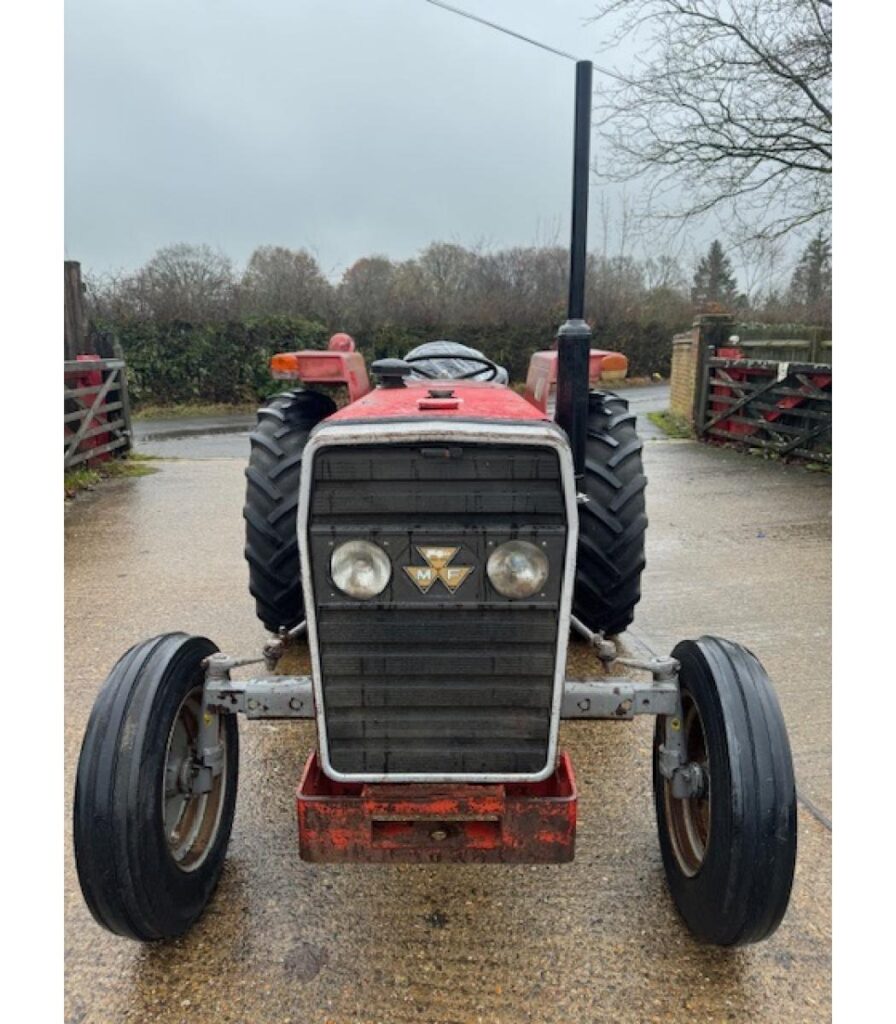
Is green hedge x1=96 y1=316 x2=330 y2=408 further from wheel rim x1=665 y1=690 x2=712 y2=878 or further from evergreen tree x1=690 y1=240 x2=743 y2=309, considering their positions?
evergreen tree x1=690 y1=240 x2=743 y2=309

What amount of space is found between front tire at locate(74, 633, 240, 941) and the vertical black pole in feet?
3.79

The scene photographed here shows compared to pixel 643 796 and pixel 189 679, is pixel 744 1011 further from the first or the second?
pixel 189 679

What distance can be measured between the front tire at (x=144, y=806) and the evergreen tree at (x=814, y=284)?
11574 mm

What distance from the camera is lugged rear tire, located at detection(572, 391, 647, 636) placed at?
10.3 ft

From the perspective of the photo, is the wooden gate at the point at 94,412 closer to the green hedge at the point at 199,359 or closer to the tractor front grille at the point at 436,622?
the tractor front grille at the point at 436,622

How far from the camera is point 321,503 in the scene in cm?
175

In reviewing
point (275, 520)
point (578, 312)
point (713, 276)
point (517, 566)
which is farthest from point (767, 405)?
point (713, 276)

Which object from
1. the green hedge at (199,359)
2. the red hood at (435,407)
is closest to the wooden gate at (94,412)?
the red hood at (435,407)

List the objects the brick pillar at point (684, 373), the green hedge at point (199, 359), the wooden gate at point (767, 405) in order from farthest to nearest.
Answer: the green hedge at point (199, 359) < the brick pillar at point (684, 373) < the wooden gate at point (767, 405)

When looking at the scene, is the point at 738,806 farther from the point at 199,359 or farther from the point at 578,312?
the point at 199,359

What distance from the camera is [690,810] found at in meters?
2.14

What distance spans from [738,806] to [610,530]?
4.81 feet

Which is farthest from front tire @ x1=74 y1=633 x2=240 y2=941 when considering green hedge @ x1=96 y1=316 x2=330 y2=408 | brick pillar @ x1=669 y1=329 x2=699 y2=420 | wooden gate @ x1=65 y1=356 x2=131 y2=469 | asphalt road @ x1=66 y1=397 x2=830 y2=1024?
green hedge @ x1=96 y1=316 x2=330 y2=408

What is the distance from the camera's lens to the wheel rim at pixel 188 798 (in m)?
2.08
